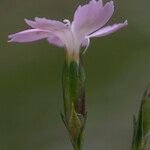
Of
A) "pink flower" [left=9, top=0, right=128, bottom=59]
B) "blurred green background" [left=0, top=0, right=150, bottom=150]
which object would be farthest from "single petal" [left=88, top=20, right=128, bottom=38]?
"blurred green background" [left=0, top=0, right=150, bottom=150]

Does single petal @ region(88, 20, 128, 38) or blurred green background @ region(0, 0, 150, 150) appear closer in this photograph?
single petal @ region(88, 20, 128, 38)

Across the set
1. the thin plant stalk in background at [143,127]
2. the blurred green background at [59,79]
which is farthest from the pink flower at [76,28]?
the blurred green background at [59,79]

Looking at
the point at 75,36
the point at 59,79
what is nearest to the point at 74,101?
the point at 75,36

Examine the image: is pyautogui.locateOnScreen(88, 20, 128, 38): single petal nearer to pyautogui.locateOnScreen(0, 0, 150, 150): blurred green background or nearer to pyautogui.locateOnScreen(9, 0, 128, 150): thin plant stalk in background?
pyautogui.locateOnScreen(9, 0, 128, 150): thin plant stalk in background

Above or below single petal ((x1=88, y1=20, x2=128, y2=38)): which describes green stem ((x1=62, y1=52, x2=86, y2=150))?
below

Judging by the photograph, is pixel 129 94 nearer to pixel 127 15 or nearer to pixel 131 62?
pixel 131 62

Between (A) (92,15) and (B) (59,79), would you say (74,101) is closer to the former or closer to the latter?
(A) (92,15)

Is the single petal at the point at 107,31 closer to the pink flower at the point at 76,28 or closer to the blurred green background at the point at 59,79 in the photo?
the pink flower at the point at 76,28
